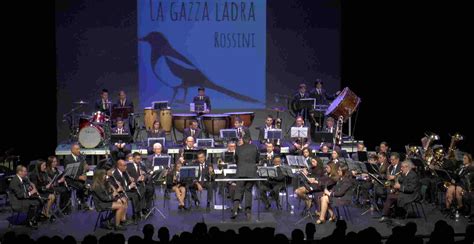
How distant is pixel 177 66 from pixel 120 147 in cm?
444

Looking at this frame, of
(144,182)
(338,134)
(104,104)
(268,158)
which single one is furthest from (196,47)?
(144,182)

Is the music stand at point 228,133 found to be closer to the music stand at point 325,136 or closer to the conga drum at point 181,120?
the conga drum at point 181,120

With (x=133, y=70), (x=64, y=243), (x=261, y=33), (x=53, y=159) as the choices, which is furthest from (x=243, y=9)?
(x=64, y=243)

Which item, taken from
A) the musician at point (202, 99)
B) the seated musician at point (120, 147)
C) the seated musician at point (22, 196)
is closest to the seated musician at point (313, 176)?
the seated musician at point (120, 147)

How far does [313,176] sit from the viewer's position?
1545 centimetres

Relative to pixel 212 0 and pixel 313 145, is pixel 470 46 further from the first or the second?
pixel 212 0

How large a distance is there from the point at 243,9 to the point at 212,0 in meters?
0.96

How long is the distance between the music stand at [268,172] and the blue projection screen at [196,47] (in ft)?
25.4

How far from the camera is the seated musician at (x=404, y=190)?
14602mm

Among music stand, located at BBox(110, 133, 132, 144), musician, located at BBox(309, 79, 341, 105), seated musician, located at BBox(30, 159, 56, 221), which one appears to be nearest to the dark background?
musician, located at BBox(309, 79, 341, 105)

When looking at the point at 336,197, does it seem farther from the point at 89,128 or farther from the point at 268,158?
the point at 89,128

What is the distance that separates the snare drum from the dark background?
1.80m

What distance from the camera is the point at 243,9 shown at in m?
22.1

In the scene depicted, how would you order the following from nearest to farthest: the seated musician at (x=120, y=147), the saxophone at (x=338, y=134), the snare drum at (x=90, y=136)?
the seated musician at (x=120, y=147), the snare drum at (x=90, y=136), the saxophone at (x=338, y=134)
